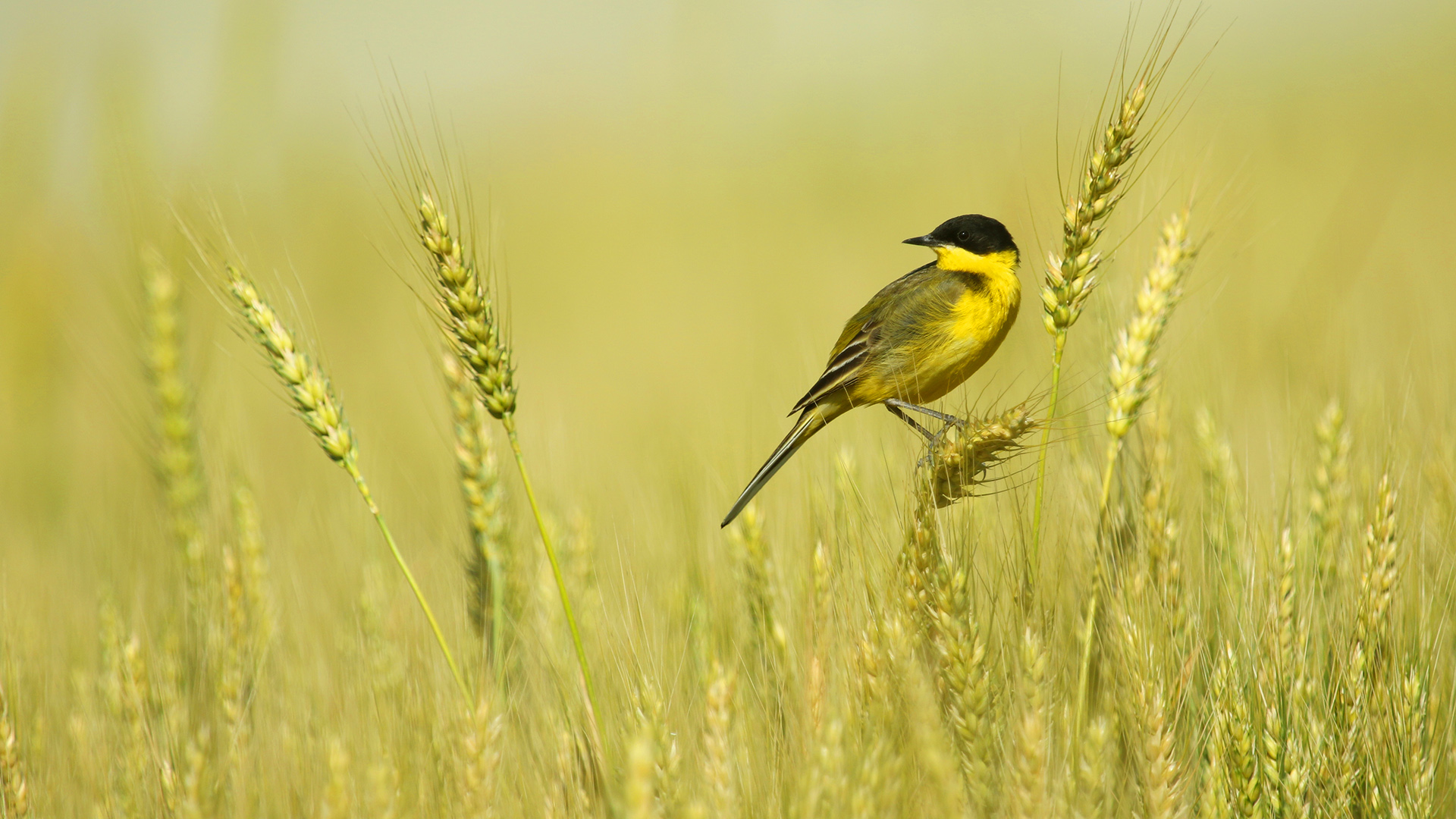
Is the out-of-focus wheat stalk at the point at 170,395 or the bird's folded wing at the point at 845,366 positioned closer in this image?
the bird's folded wing at the point at 845,366

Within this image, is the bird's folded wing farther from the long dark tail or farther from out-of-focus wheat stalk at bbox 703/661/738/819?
out-of-focus wheat stalk at bbox 703/661/738/819

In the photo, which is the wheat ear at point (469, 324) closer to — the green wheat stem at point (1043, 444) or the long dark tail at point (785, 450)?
the long dark tail at point (785, 450)

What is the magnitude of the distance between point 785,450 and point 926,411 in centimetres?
48

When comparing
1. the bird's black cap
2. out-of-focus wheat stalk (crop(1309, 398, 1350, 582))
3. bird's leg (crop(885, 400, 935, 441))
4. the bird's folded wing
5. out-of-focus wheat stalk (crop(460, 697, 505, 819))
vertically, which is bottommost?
out-of-focus wheat stalk (crop(1309, 398, 1350, 582))

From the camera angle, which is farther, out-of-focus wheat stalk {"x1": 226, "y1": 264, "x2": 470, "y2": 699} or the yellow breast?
the yellow breast

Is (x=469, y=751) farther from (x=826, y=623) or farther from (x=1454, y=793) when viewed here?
(x=1454, y=793)

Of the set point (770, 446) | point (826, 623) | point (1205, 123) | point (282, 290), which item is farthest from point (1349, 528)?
point (1205, 123)

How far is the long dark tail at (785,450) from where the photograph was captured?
273 cm

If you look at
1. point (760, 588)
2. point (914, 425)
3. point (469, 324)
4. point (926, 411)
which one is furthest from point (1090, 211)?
point (760, 588)

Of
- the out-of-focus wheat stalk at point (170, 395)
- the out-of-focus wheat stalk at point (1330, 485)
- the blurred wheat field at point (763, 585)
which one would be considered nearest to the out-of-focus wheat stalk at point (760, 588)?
the blurred wheat field at point (763, 585)

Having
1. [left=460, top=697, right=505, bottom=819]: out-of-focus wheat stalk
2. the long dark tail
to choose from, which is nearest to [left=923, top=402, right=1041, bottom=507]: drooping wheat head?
the long dark tail

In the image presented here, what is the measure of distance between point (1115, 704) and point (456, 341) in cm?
217

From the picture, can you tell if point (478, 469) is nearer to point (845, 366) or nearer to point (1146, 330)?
point (845, 366)

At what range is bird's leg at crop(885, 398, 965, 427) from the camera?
2.51m
